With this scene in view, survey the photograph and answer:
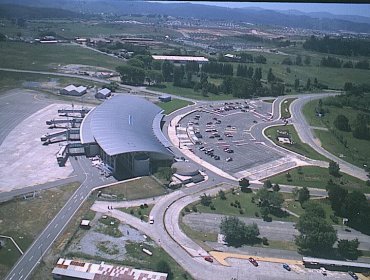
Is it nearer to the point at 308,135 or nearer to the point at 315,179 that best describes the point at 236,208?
the point at 315,179

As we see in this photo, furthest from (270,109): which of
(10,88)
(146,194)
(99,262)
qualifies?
(99,262)

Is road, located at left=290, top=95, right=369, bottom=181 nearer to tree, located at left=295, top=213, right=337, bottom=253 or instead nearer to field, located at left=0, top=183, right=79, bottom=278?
tree, located at left=295, top=213, right=337, bottom=253

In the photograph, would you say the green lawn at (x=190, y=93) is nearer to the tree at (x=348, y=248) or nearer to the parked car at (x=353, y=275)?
the tree at (x=348, y=248)

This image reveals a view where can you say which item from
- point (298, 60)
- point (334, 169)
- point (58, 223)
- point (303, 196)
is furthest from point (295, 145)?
point (298, 60)

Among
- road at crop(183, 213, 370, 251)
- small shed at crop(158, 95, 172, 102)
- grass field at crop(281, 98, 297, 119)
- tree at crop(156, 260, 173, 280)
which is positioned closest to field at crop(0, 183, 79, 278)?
tree at crop(156, 260, 173, 280)

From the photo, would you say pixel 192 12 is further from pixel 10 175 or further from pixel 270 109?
pixel 10 175

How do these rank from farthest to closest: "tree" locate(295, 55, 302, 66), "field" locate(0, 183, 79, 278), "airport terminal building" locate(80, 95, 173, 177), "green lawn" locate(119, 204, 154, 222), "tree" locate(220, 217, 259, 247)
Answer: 1. "tree" locate(295, 55, 302, 66)
2. "airport terminal building" locate(80, 95, 173, 177)
3. "green lawn" locate(119, 204, 154, 222)
4. "tree" locate(220, 217, 259, 247)
5. "field" locate(0, 183, 79, 278)
